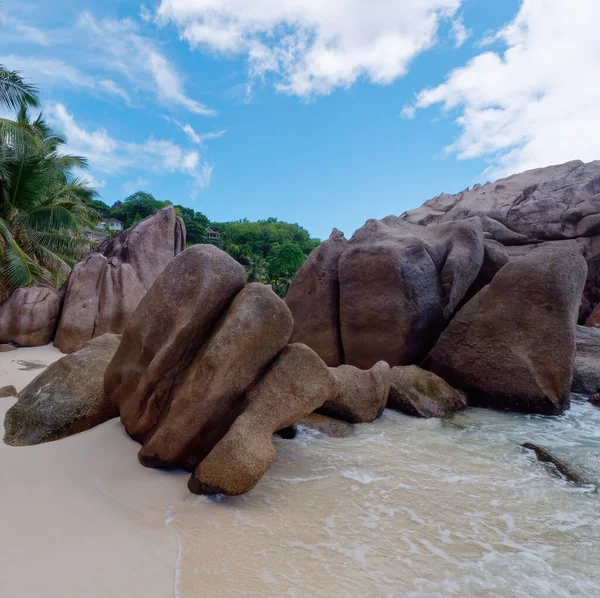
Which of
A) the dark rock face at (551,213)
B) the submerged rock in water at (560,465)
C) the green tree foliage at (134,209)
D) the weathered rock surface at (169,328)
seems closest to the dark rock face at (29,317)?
the weathered rock surface at (169,328)

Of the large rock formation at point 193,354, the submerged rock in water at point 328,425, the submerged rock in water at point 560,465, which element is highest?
the large rock formation at point 193,354

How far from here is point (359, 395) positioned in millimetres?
5824

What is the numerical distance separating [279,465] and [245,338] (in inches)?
53.1

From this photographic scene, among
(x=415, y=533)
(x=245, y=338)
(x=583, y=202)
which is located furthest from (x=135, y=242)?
(x=583, y=202)

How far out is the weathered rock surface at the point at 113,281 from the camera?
10.9 metres

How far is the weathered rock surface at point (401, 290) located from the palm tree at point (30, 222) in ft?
33.7

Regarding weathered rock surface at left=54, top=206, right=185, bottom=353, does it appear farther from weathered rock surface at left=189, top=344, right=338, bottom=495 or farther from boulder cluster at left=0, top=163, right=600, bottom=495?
weathered rock surface at left=189, top=344, right=338, bottom=495

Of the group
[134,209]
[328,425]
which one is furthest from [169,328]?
[134,209]

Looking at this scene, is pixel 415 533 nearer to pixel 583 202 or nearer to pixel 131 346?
pixel 131 346

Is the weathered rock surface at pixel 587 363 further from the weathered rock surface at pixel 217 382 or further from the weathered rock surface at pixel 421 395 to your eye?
the weathered rock surface at pixel 217 382

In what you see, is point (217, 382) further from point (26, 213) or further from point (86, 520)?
point (26, 213)

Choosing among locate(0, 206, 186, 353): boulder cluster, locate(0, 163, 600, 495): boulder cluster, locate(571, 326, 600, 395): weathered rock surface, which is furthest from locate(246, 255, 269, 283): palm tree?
locate(571, 326, 600, 395): weathered rock surface

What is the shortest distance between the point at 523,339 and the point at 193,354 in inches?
206

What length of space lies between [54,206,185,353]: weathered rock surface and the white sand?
293 inches
